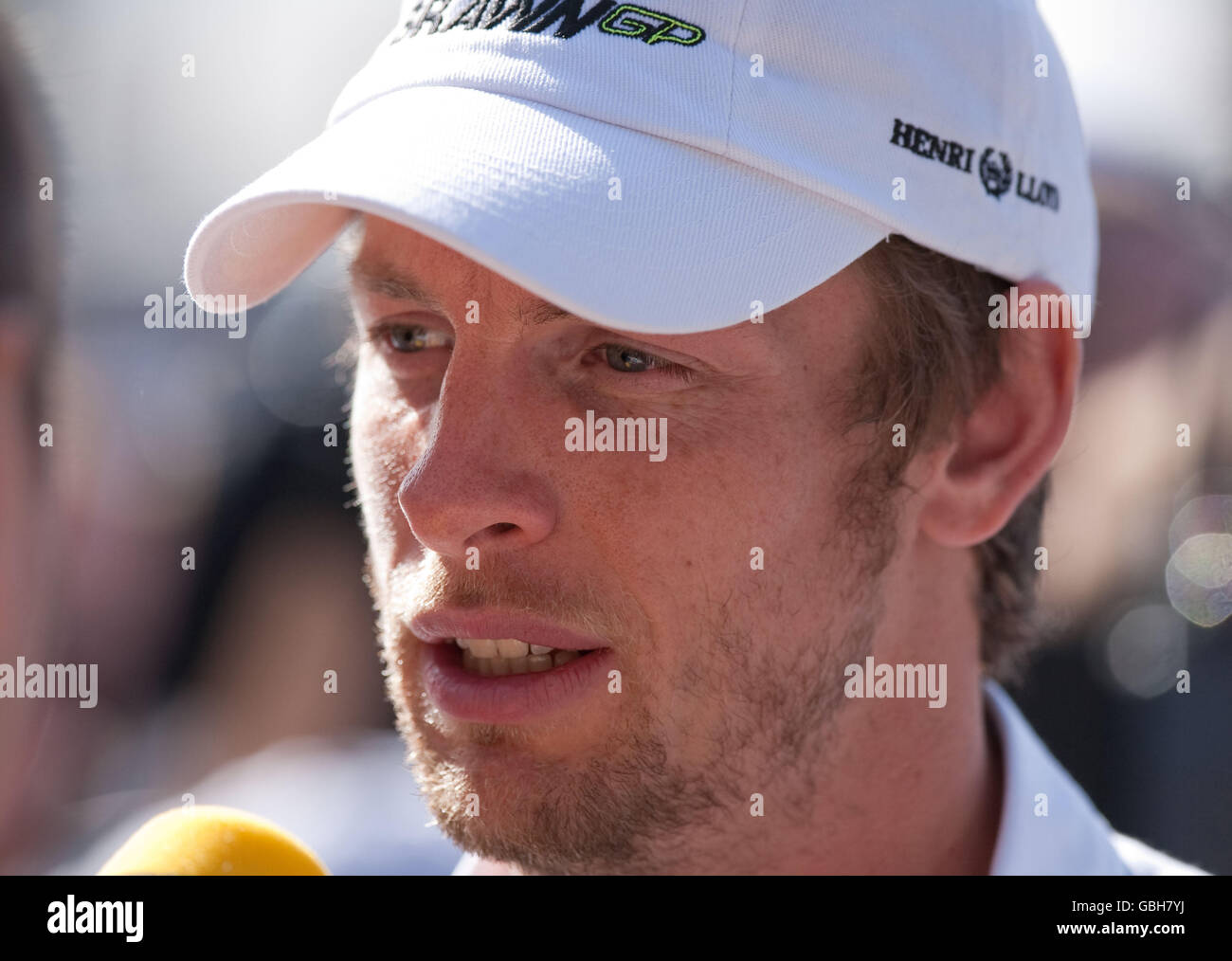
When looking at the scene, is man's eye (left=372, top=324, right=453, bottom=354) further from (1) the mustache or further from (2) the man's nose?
(1) the mustache

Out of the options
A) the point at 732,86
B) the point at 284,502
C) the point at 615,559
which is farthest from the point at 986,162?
the point at 284,502

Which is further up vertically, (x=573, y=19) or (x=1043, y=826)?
(x=573, y=19)

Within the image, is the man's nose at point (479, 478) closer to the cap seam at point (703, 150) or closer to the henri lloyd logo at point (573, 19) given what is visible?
the cap seam at point (703, 150)

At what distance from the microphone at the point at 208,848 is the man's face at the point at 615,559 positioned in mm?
229

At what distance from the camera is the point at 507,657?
71.1 inches

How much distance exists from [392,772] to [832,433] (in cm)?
173

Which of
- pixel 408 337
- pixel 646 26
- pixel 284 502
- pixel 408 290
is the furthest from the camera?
pixel 284 502

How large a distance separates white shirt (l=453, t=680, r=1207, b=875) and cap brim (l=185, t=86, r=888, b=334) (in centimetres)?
97

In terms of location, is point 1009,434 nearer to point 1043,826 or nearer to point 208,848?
point 1043,826

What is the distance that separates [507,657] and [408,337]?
1.72ft

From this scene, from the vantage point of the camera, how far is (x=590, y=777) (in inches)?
68.9

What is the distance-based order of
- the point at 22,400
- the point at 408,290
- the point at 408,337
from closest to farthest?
1. the point at 408,290
2. the point at 408,337
3. the point at 22,400
